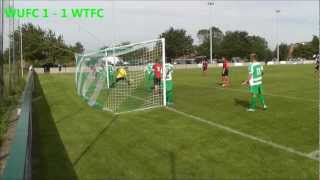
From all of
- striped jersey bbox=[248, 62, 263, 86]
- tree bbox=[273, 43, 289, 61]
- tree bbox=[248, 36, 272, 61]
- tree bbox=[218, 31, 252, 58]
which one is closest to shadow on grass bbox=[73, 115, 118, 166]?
striped jersey bbox=[248, 62, 263, 86]

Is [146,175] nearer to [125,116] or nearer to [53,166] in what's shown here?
[53,166]

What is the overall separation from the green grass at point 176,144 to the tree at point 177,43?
126111mm

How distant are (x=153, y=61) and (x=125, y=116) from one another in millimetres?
4858

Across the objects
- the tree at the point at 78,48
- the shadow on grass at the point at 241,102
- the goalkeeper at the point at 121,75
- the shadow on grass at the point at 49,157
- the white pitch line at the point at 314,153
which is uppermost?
the tree at the point at 78,48

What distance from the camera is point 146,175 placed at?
764cm

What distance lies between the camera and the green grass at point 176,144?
7.77 m

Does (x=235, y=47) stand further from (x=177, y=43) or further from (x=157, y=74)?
(x=157, y=74)

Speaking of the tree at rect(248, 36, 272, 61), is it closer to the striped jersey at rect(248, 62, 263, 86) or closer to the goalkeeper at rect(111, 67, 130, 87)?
the goalkeeper at rect(111, 67, 130, 87)

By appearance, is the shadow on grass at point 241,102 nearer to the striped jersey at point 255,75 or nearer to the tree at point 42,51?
the striped jersey at point 255,75

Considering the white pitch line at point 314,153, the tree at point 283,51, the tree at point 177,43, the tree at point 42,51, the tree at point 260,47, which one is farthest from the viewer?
the tree at point 283,51

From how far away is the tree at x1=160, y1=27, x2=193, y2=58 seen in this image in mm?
142000

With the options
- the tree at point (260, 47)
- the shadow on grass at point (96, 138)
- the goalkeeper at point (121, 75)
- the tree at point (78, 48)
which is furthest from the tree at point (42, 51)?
the shadow on grass at point (96, 138)

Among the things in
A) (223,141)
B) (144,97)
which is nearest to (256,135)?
(223,141)

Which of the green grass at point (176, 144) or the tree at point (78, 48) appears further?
the tree at point (78, 48)
